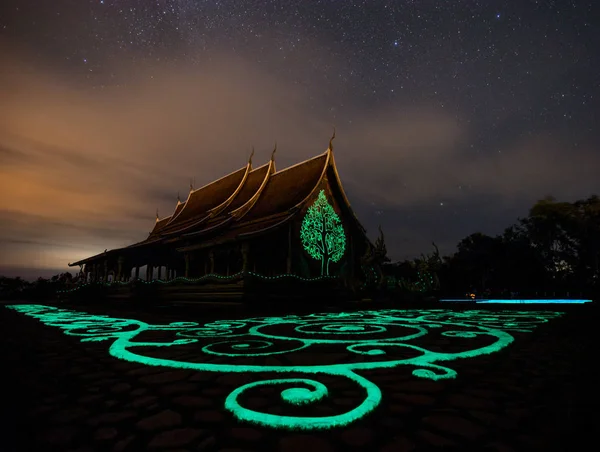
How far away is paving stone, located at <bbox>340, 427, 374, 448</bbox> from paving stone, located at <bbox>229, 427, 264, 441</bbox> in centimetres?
37

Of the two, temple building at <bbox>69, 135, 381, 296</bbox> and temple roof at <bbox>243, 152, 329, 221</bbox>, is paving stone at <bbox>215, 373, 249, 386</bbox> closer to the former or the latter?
temple building at <bbox>69, 135, 381, 296</bbox>

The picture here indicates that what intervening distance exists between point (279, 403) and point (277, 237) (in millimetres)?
Answer: 12065

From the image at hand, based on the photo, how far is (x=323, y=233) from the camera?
14.9 metres

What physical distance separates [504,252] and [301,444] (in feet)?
125

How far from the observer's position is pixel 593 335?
4.77m

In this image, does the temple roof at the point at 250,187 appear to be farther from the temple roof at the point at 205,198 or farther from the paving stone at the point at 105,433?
the paving stone at the point at 105,433

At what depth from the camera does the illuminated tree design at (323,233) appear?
566 inches

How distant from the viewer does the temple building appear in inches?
485

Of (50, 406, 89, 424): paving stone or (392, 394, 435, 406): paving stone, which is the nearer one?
(50, 406, 89, 424): paving stone

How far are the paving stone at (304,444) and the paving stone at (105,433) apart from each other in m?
0.75

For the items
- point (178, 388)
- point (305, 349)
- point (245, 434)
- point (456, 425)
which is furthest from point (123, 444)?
point (305, 349)

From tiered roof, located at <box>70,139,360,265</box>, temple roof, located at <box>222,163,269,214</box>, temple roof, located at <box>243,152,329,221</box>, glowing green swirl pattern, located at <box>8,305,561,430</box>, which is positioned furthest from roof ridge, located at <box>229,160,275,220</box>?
glowing green swirl pattern, located at <box>8,305,561,430</box>

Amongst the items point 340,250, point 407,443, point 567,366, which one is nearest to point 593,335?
point 567,366

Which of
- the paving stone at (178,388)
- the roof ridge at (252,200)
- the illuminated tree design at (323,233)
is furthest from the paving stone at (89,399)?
the roof ridge at (252,200)
